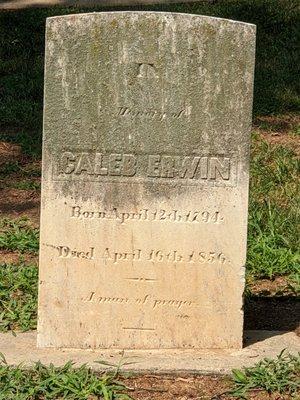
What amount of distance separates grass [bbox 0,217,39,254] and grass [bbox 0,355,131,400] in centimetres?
211

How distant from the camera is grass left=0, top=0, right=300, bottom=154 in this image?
10797mm

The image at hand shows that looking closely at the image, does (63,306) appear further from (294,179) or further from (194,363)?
(294,179)

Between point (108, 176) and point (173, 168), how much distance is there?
0.32m

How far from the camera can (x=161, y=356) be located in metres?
5.67

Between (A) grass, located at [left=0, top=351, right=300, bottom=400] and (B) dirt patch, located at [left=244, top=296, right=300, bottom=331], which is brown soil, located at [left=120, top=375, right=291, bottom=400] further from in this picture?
(B) dirt patch, located at [left=244, top=296, right=300, bottom=331]

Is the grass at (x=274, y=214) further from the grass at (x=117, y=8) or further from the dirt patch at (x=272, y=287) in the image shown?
the grass at (x=117, y=8)

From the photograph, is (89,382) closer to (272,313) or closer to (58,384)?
(58,384)

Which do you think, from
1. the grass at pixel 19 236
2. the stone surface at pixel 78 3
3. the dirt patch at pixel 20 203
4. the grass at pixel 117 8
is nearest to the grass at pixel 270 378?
the grass at pixel 19 236

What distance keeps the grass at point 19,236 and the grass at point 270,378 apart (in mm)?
2384

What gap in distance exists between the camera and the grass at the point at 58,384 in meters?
5.22

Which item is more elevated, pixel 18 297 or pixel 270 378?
pixel 18 297

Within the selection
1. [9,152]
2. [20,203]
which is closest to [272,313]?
[20,203]

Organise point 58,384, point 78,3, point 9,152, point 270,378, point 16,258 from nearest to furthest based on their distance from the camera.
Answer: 1. point 58,384
2. point 270,378
3. point 16,258
4. point 9,152
5. point 78,3

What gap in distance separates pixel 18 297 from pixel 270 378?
183cm
